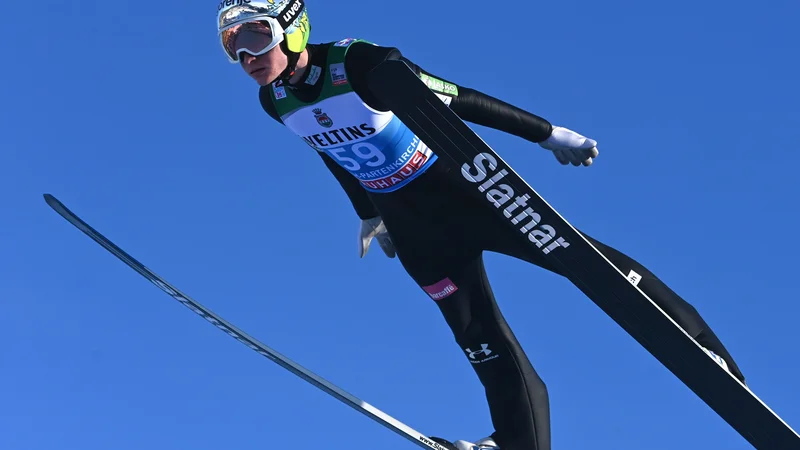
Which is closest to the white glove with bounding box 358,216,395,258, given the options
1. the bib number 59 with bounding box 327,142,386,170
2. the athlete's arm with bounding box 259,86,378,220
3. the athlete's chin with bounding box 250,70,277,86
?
the athlete's arm with bounding box 259,86,378,220

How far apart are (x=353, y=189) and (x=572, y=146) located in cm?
181

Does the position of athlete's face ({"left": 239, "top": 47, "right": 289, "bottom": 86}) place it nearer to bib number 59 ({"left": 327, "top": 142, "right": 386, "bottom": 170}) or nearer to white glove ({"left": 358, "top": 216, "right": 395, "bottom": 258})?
bib number 59 ({"left": 327, "top": 142, "right": 386, "bottom": 170})

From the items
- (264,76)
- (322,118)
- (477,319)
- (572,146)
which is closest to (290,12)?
(264,76)

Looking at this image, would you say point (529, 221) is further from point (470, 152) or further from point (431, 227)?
point (431, 227)

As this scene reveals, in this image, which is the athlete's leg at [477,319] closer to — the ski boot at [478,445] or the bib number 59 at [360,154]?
the ski boot at [478,445]

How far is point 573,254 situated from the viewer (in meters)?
6.61

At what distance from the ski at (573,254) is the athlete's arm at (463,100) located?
0.86ft

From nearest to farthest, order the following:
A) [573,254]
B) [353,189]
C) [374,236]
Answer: [573,254] → [353,189] → [374,236]

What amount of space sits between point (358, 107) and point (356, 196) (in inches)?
58.9

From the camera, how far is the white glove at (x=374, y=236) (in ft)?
28.3

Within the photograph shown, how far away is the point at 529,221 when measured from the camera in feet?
21.7

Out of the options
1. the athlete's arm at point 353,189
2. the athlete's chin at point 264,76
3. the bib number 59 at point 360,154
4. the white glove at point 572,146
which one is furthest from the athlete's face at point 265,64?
the white glove at point 572,146

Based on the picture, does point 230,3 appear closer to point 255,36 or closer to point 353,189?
point 255,36

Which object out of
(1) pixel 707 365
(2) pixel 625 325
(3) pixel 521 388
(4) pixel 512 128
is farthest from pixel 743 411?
(4) pixel 512 128
